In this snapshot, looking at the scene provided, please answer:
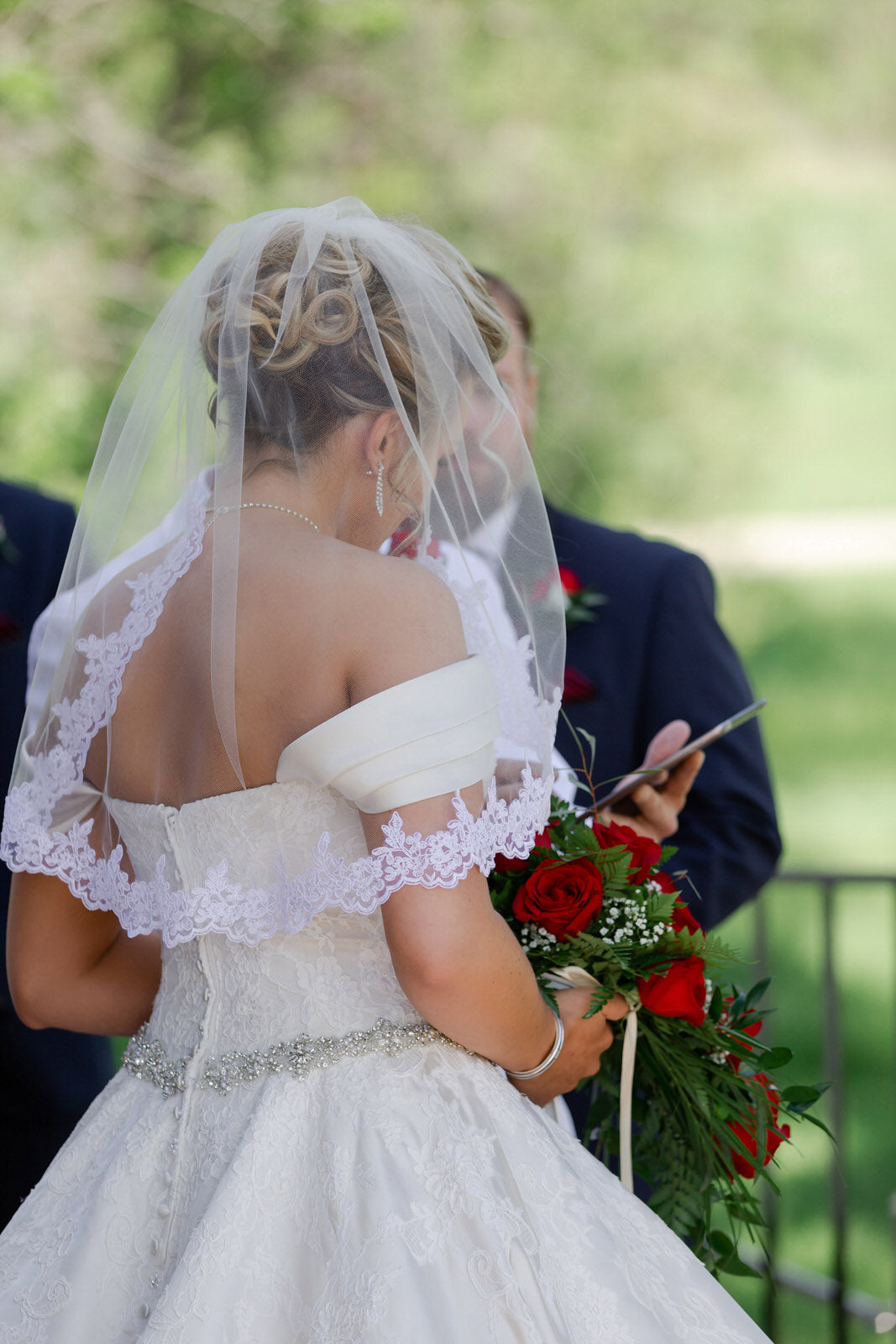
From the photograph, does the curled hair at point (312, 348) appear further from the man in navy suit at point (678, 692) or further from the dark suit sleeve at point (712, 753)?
the dark suit sleeve at point (712, 753)

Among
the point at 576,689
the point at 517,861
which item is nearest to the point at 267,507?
the point at 517,861

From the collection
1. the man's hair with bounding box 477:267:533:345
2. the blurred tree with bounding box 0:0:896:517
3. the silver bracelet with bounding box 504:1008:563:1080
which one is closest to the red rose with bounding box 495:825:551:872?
the silver bracelet with bounding box 504:1008:563:1080

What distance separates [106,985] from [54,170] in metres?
8.70

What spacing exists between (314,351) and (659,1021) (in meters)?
1.15

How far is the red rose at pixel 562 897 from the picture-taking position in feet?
6.31

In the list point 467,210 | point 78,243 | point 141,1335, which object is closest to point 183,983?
point 141,1335

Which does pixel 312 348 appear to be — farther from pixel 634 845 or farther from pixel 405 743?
pixel 634 845

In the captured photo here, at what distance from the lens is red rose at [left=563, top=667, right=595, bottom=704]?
3035 mm

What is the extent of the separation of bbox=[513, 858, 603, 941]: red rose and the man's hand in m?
0.40

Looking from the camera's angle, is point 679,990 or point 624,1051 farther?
point 624,1051

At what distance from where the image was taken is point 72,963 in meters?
2.12

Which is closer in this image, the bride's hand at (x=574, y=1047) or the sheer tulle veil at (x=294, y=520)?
the sheer tulle veil at (x=294, y=520)

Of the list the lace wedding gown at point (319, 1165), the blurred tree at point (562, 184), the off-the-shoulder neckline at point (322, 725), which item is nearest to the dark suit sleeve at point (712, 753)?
the lace wedding gown at point (319, 1165)

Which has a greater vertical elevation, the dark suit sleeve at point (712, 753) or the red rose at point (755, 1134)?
the dark suit sleeve at point (712, 753)
